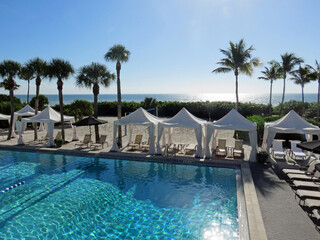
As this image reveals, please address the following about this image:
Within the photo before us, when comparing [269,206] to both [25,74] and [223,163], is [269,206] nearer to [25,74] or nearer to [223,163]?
[223,163]

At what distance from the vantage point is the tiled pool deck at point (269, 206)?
5.80 m

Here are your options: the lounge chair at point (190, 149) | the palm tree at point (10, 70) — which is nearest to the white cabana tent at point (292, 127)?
the lounge chair at point (190, 149)

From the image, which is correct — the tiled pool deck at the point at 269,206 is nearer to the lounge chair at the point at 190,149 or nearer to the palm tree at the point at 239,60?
the lounge chair at the point at 190,149

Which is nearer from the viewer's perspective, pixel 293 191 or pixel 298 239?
pixel 298 239

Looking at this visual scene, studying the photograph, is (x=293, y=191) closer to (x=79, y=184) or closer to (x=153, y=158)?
(x=153, y=158)

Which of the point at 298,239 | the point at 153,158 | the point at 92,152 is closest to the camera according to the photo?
the point at 298,239

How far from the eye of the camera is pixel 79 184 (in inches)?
395

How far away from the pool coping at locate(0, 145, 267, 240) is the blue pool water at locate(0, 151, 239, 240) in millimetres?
425

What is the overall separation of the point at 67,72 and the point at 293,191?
15.4 meters

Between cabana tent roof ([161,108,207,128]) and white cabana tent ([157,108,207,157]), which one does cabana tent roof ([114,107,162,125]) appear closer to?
white cabana tent ([157,108,207,157])

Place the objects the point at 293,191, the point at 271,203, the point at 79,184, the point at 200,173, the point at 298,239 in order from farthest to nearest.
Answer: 1. the point at 200,173
2. the point at 79,184
3. the point at 293,191
4. the point at 271,203
5. the point at 298,239

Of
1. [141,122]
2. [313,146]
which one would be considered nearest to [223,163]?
[313,146]

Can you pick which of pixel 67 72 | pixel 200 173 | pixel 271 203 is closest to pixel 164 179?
pixel 200 173

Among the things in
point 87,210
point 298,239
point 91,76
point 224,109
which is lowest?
point 87,210
